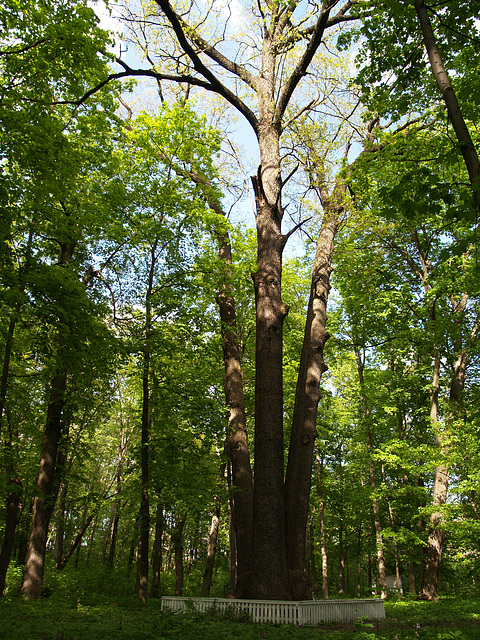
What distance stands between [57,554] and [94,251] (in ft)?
45.1

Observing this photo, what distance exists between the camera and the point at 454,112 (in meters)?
3.55

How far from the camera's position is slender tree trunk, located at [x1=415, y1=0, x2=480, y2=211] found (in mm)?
3386

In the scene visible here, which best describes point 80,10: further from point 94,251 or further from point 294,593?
point 294,593

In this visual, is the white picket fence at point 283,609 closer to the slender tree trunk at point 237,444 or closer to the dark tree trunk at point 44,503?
the slender tree trunk at point 237,444

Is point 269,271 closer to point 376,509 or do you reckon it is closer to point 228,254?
point 228,254

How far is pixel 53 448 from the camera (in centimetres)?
1052

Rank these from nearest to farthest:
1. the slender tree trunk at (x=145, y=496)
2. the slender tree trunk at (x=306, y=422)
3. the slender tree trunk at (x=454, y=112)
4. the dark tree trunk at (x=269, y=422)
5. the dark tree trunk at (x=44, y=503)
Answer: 1. the slender tree trunk at (x=454, y=112)
2. the dark tree trunk at (x=269, y=422)
3. the slender tree trunk at (x=306, y=422)
4. the slender tree trunk at (x=145, y=496)
5. the dark tree trunk at (x=44, y=503)

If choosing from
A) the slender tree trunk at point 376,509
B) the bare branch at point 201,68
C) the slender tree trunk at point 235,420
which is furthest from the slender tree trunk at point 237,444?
the slender tree trunk at point 376,509

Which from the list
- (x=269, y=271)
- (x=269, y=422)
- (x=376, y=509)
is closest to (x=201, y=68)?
(x=269, y=271)

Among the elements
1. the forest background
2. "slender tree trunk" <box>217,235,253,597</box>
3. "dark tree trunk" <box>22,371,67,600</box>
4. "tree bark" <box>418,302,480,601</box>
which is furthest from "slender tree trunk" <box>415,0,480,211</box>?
"tree bark" <box>418,302,480,601</box>

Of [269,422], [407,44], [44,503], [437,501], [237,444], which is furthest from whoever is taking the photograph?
[437,501]

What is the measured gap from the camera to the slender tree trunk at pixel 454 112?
3386 mm

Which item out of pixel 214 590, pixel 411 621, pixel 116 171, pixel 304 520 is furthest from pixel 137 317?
pixel 214 590

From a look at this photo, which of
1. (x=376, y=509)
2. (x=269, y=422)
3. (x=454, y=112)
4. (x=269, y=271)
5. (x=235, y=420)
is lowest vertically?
(x=376, y=509)
